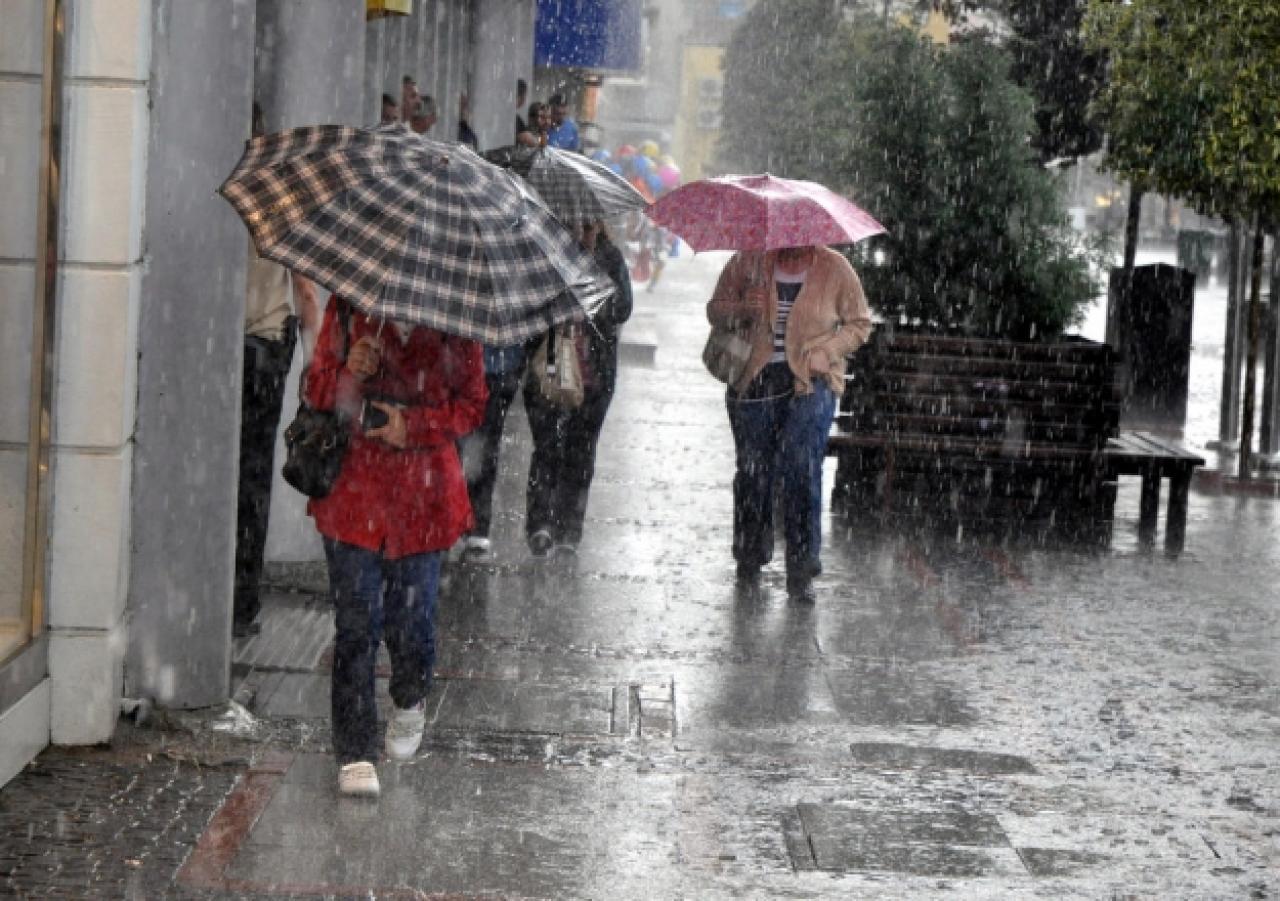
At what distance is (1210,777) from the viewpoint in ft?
23.4

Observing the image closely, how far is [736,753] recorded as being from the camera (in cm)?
716

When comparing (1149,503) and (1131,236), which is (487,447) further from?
(1131,236)

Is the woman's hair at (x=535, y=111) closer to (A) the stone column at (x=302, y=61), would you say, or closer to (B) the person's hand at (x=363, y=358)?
(A) the stone column at (x=302, y=61)

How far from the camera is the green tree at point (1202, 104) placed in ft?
43.9

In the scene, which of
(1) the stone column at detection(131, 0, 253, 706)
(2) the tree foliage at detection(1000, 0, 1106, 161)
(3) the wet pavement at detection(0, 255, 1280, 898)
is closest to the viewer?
(3) the wet pavement at detection(0, 255, 1280, 898)

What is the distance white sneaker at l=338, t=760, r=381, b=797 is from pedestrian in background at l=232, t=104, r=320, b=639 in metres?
2.04

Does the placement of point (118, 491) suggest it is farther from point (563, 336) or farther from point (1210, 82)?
point (1210, 82)

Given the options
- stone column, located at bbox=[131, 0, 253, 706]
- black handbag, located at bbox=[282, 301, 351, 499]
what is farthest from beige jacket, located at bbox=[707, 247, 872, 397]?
black handbag, located at bbox=[282, 301, 351, 499]

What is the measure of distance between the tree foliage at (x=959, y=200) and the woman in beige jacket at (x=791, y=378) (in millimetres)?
3603

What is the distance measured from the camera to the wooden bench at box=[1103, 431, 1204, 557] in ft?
39.6

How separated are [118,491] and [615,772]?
1.79 metres

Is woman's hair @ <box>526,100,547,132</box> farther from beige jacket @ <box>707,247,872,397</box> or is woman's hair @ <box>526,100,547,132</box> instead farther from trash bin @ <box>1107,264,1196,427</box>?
trash bin @ <box>1107,264,1196,427</box>

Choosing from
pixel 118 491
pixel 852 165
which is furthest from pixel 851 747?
pixel 852 165

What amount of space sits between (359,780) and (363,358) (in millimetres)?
1243
